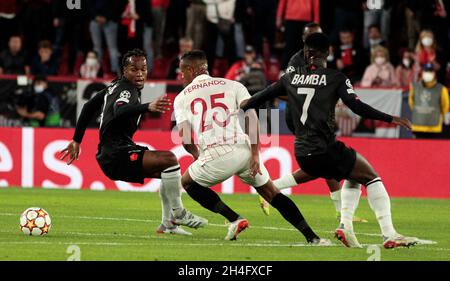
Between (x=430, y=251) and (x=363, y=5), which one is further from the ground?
(x=363, y=5)

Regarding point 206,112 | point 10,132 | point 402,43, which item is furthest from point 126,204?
point 402,43

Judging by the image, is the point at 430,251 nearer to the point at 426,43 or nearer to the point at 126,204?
the point at 126,204

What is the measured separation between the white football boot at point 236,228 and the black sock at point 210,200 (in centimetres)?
7

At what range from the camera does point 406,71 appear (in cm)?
2452

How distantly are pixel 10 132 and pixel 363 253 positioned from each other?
11402mm

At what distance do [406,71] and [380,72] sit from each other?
612 mm

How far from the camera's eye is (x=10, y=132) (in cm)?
2241

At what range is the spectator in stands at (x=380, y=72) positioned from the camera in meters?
24.1

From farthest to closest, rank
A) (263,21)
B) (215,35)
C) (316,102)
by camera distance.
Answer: (263,21) < (215,35) < (316,102)

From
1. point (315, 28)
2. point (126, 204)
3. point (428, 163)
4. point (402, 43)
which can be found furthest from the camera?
point (402, 43)

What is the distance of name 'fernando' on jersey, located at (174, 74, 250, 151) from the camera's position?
521 inches

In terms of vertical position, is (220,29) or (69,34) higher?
(220,29)

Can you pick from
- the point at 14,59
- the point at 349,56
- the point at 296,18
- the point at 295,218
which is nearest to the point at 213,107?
the point at 295,218

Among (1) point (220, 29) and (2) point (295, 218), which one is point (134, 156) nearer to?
(2) point (295, 218)
